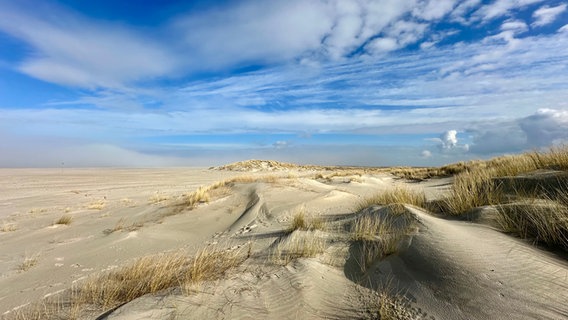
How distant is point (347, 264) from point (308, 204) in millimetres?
5788

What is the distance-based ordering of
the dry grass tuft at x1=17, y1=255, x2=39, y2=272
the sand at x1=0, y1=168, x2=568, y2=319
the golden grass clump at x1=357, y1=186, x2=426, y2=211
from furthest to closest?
the golden grass clump at x1=357, y1=186, x2=426, y2=211 → the dry grass tuft at x1=17, y1=255, x2=39, y2=272 → the sand at x1=0, y1=168, x2=568, y2=319

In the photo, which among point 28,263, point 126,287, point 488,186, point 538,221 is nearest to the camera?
point 126,287

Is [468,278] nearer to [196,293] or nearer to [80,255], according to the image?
[196,293]

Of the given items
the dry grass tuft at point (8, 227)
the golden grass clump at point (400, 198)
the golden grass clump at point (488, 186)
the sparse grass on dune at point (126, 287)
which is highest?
the golden grass clump at point (488, 186)

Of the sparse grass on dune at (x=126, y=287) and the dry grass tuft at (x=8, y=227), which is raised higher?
the sparse grass on dune at (x=126, y=287)

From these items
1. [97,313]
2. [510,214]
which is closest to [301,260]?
[97,313]

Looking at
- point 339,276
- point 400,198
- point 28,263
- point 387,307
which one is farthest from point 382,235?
point 28,263

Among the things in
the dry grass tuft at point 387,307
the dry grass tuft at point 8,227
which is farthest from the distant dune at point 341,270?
the dry grass tuft at point 8,227

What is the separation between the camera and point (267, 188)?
39.6ft

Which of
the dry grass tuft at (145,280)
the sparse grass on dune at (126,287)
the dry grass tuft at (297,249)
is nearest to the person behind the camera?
the sparse grass on dune at (126,287)

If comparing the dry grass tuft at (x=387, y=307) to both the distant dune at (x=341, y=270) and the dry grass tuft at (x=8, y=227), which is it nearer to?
the distant dune at (x=341, y=270)

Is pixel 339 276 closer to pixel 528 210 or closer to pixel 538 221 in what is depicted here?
pixel 538 221

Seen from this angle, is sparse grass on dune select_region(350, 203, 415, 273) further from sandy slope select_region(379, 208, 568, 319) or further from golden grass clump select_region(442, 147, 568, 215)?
golden grass clump select_region(442, 147, 568, 215)

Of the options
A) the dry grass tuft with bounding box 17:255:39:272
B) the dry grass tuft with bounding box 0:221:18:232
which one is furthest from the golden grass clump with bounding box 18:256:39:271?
the dry grass tuft with bounding box 0:221:18:232
